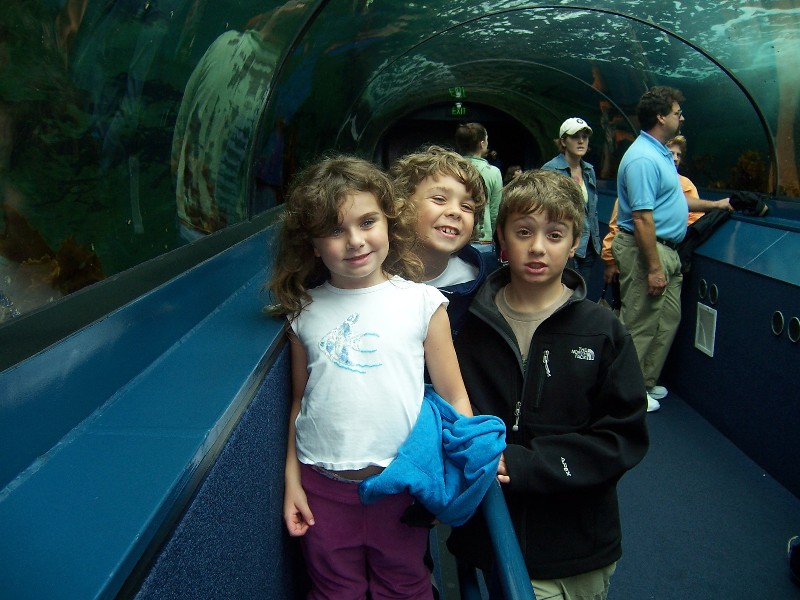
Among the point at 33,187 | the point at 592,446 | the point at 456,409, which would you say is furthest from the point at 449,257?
the point at 33,187

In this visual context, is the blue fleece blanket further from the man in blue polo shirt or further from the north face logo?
the man in blue polo shirt

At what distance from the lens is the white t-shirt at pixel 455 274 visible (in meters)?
2.32

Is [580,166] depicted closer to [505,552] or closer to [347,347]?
[347,347]

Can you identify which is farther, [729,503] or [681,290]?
[681,290]

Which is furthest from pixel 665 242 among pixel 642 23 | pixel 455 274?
pixel 642 23

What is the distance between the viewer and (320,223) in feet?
5.68

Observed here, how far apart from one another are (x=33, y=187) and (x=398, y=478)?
3.76ft

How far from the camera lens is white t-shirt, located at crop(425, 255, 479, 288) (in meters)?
2.32

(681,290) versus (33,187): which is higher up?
(33,187)

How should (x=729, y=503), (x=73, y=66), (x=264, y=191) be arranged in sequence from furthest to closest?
1. (x=264, y=191)
2. (x=729, y=503)
3. (x=73, y=66)

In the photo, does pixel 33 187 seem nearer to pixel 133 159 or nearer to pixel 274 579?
pixel 133 159

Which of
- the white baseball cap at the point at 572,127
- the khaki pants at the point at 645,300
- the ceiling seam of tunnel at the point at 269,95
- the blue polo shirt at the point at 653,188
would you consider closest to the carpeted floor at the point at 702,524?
the khaki pants at the point at 645,300

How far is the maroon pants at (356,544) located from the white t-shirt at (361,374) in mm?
110

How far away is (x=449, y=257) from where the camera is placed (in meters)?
2.42
